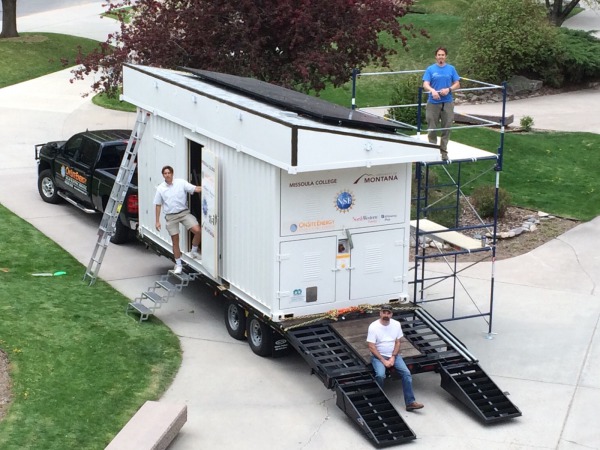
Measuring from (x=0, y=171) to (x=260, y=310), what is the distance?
1167cm

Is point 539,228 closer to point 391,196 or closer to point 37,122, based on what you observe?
point 391,196

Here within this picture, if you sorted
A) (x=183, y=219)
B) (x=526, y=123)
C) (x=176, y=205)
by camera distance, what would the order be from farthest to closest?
(x=526, y=123), (x=183, y=219), (x=176, y=205)

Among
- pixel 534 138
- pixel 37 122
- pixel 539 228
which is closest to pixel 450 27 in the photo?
pixel 534 138

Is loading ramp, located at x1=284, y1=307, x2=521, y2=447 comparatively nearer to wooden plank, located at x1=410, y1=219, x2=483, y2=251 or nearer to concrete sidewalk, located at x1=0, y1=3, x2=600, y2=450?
concrete sidewalk, located at x1=0, y1=3, x2=600, y2=450

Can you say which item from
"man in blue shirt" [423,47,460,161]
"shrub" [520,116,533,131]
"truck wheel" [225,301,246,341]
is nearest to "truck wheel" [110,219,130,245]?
"truck wheel" [225,301,246,341]

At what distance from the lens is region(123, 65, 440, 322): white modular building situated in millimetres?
13859

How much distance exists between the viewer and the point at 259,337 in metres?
15.0

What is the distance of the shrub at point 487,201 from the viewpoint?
21.7m

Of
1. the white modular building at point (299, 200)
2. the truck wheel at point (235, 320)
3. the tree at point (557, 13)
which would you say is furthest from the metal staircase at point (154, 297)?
the tree at point (557, 13)

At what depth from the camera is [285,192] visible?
14.0m

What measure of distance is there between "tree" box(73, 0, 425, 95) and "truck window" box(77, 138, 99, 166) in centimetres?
219

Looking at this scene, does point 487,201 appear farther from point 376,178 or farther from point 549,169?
point 376,178

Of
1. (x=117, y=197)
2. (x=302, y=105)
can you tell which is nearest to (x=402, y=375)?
(x=302, y=105)

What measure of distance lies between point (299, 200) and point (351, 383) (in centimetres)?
243
